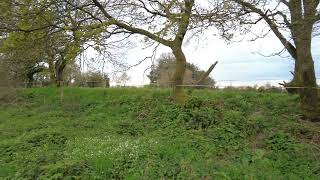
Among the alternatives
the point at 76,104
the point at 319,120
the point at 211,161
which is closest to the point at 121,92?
the point at 76,104

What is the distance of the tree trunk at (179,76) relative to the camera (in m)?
15.2

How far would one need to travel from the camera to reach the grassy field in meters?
8.13

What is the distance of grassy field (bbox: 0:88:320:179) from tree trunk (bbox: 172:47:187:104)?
0.67m

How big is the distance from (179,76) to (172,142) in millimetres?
5707

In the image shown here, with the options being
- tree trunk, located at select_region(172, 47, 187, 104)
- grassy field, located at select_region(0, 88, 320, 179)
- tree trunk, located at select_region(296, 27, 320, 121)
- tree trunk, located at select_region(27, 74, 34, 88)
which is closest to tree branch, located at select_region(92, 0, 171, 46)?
tree trunk, located at select_region(172, 47, 187, 104)

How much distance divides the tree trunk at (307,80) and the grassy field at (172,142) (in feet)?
1.69

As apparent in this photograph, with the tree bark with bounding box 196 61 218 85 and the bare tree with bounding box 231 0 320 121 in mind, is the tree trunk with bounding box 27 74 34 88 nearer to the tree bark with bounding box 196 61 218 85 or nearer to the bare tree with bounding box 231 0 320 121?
the tree bark with bounding box 196 61 218 85

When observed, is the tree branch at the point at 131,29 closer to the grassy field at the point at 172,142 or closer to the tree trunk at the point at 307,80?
the grassy field at the point at 172,142

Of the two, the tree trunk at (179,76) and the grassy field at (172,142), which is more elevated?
the tree trunk at (179,76)

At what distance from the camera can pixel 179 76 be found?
15.3 meters

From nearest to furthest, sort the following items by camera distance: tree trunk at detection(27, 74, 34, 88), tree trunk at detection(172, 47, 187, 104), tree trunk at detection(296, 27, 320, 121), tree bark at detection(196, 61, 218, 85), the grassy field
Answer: the grassy field → tree trunk at detection(296, 27, 320, 121) → tree trunk at detection(172, 47, 187, 104) → tree bark at detection(196, 61, 218, 85) → tree trunk at detection(27, 74, 34, 88)

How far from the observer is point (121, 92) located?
21.5 metres

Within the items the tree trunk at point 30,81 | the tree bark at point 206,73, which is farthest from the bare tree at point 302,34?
the tree trunk at point 30,81

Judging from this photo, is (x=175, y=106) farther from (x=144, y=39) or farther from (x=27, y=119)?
(x=27, y=119)
